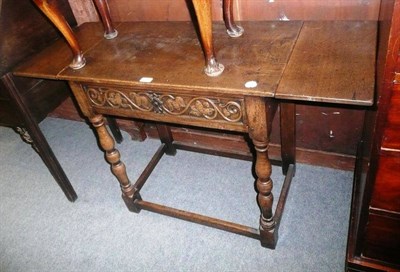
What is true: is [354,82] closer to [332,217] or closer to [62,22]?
[332,217]

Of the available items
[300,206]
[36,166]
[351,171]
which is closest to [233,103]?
[300,206]

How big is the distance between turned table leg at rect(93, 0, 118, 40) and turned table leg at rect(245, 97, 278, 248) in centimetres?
85

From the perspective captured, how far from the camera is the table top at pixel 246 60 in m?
1.03

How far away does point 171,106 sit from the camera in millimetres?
1276

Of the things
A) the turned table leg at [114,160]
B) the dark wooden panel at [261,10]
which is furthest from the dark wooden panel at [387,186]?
the turned table leg at [114,160]

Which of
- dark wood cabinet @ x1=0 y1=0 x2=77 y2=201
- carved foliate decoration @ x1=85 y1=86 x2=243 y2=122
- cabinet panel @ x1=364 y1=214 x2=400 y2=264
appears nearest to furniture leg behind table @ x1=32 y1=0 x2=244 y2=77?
carved foliate decoration @ x1=85 y1=86 x2=243 y2=122

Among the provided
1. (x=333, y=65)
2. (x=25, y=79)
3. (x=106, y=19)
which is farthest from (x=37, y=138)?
(x=333, y=65)

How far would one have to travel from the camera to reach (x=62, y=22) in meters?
1.32

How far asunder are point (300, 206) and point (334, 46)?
0.91m

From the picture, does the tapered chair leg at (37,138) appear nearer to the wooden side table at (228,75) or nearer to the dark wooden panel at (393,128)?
the wooden side table at (228,75)

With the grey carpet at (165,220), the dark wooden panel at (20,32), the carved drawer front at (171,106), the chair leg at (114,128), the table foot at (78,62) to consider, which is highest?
the dark wooden panel at (20,32)

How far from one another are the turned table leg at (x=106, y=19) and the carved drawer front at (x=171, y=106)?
34cm

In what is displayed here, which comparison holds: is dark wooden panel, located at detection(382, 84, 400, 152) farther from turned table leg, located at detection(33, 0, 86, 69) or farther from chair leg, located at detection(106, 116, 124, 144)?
chair leg, located at detection(106, 116, 124, 144)

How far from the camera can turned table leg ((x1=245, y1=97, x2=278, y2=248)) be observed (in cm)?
113
